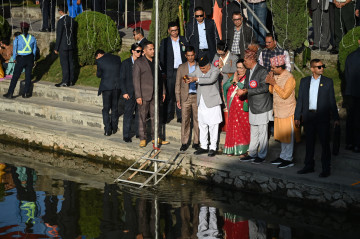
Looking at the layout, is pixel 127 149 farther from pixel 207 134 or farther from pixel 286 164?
pixel 286 164

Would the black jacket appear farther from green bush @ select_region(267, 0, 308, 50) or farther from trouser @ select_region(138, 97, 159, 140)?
green bush @ select_region(267, 0, 308, 50)

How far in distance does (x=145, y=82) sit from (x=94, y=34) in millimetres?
4979

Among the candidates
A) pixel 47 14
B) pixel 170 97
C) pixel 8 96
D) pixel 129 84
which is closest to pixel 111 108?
→ pixel 129 84

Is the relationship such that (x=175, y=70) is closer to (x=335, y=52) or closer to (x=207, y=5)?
(x=207, y=5)

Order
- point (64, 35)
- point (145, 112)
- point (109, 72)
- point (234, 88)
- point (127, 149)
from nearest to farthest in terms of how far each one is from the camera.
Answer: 1. point (234, 88)
2. point (145, 112)
3. point (127, 149)
4. point (109, 72)
5. point (64, 35)

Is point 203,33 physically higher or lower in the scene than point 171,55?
higher

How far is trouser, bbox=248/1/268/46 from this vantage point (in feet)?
47.3

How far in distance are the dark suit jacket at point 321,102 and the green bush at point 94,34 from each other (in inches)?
288

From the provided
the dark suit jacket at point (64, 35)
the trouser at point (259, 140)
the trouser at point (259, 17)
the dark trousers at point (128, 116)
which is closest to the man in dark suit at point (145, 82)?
the dark trousers at point (128, 116)

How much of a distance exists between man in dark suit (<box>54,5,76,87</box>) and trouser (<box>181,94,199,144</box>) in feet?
15.9

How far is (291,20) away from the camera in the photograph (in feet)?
46.3

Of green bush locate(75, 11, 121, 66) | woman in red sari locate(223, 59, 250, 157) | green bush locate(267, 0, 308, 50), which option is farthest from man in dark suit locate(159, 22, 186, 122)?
green bush locate(75, 11, 121, 66)

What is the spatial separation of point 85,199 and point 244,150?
2.79 meters

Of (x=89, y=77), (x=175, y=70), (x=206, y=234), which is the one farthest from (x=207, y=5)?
(x=206, y=234)
